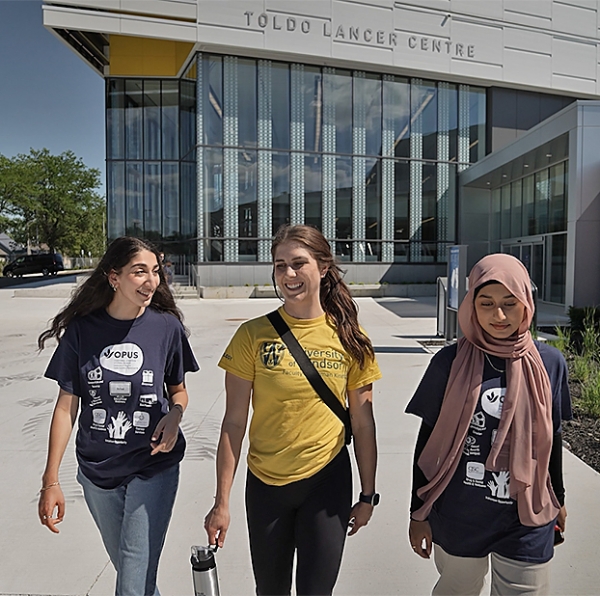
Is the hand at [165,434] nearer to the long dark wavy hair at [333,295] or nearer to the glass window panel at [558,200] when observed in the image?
the long dark wavy hair at [333,295]

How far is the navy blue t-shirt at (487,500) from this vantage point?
6.74ft

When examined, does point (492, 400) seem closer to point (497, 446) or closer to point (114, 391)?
point (497, 446)

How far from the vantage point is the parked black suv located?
4156cm

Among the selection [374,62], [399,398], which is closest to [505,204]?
[374,62]

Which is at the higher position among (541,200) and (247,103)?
(247,103)

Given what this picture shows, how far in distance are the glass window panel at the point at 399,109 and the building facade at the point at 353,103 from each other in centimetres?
8

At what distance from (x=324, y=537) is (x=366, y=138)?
1073 inches

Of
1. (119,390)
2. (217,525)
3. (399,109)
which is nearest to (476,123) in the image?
(399,109)

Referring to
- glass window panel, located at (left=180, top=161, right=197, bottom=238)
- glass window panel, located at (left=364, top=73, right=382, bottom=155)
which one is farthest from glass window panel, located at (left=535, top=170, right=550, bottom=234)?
glass window panel, located at (left=180, top=161, right=197, bottom=238)

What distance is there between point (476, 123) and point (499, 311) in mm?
29908

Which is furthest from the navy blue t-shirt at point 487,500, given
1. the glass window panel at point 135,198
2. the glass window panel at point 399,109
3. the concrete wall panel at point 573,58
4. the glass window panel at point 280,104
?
the glass window panel at point 135,198

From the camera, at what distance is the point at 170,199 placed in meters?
33.4

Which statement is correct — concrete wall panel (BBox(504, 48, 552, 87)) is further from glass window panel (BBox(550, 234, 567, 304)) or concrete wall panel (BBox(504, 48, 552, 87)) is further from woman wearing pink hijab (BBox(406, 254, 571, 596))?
woman wearing pink hijab (BBox(406, 254, 571, 596))

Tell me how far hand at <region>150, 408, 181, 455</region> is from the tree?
173ft
